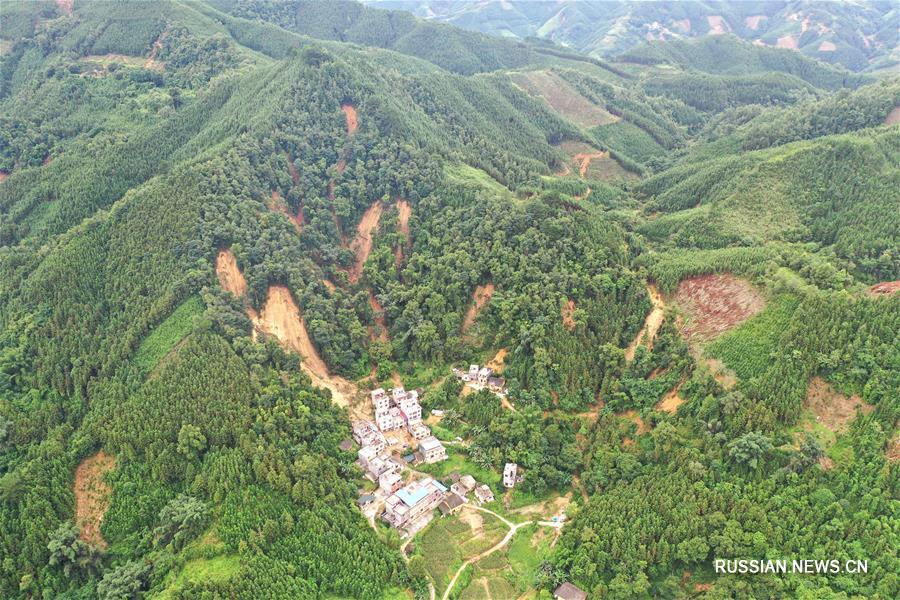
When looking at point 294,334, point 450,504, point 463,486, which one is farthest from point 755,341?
point 294,334

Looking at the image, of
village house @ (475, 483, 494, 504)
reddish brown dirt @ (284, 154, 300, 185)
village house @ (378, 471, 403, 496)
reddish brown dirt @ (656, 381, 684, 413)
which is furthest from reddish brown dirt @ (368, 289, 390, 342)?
reddish brown dirt @ (656, 381, 684, 413)

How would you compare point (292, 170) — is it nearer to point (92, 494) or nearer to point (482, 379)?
point (482, 379)

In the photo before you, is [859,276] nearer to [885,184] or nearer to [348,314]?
[885,184]

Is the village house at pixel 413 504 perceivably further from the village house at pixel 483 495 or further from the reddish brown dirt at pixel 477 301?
the reddish brown dirt at pixel 477 301

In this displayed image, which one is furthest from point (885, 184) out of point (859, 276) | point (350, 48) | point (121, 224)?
point (350, 48)

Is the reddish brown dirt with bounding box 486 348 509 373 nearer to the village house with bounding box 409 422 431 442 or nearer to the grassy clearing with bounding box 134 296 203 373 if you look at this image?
the village house with bounding box 409 422 431 442

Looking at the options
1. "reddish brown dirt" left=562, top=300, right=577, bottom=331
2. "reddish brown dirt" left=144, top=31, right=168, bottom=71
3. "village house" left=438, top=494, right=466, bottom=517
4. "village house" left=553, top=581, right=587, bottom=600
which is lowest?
"village house" left=438, top=494, right=466, bottom=517

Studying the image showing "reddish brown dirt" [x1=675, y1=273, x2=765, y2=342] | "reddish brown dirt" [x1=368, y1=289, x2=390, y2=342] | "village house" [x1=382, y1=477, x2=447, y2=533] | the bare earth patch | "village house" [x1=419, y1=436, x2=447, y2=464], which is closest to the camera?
"village house" [x1=382, y1=477, x2=447, y2=533]
